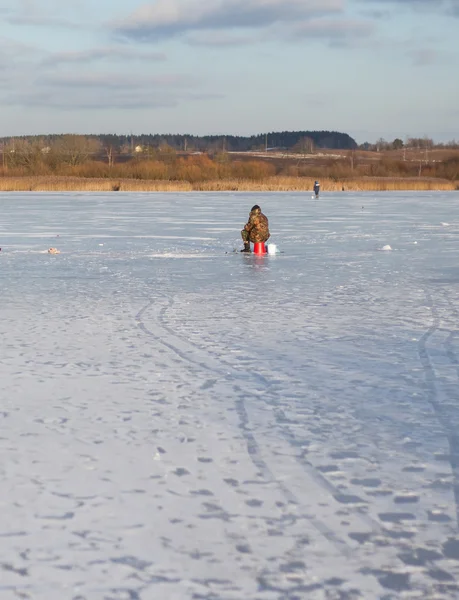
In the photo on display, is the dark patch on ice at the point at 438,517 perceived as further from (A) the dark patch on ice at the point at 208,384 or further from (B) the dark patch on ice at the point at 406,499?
(A) the dark patch on ice at the point at 208,384

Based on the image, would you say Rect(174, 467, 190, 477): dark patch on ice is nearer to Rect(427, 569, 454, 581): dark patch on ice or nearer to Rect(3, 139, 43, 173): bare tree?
Rect(427, 569, 454, 581): dark patch on ice

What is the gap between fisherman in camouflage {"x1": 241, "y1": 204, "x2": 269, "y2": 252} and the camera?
15914 millimetres

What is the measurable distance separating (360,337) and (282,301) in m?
2.40

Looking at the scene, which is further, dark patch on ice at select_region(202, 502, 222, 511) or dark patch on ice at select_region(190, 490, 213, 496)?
dark patch on ice at select_region(190, 490, 213, 496)

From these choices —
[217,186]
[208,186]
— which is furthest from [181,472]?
[217,186]

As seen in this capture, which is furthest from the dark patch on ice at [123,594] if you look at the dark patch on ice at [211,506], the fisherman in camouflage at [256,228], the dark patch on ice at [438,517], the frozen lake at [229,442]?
the fisherman in camouflage at [256,228]

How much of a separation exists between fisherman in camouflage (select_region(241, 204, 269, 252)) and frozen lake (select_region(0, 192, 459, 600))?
14.8ft

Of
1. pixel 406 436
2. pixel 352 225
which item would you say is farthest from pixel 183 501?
pixel 352 225

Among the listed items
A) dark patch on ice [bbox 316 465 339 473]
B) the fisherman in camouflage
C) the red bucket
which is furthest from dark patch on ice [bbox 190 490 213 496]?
the red bucket

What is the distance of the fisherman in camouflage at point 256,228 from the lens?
15.9m

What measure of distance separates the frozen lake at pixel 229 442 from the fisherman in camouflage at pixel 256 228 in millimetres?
4523

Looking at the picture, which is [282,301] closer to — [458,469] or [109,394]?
[109,394]

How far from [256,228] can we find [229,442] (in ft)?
38.6

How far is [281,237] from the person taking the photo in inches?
821
